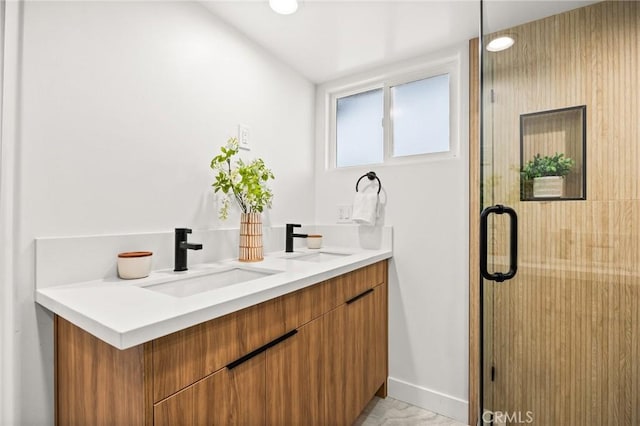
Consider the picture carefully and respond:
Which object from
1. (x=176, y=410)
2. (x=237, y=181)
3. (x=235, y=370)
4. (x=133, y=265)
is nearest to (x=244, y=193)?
(x=237, y=181)

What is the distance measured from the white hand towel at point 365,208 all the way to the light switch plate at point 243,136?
0.77 meters

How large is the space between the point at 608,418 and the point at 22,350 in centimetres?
213

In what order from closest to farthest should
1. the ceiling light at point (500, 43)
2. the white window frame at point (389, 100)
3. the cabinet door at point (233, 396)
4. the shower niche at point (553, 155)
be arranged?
1. the cabinet door at point (233, 396)
2. the shower niche at point (553, 155)
3. the ceiling light at point (500, 43)
4. the white window frame at point (389, 100)

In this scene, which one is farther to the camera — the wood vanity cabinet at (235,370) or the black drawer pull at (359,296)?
the black drawer pull at (359,296)

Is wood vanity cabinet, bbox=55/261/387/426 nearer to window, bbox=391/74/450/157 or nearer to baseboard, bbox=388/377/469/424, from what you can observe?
baseboard, bbox=388/377/469/424

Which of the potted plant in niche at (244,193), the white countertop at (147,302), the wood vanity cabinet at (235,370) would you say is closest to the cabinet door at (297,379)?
the wood vanity cabinet at (235,370)

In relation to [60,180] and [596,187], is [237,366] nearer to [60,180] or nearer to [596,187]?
[60,180]

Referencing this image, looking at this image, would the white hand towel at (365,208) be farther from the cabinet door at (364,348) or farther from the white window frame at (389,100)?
the cabinet door at (364,348)

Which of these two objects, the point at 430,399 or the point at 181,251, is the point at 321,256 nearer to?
the point at 181,251

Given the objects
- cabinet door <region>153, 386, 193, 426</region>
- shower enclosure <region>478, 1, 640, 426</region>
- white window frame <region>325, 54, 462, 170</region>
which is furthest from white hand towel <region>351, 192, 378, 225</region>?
cabinet door <region>153, 386, 193, 426</region>

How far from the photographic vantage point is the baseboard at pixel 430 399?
1.70m

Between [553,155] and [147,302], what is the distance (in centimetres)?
157

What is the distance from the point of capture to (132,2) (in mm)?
1235

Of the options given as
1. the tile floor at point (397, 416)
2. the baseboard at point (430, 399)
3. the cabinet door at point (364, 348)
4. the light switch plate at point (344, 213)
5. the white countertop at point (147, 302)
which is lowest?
the tile floor at point (397, 416)
